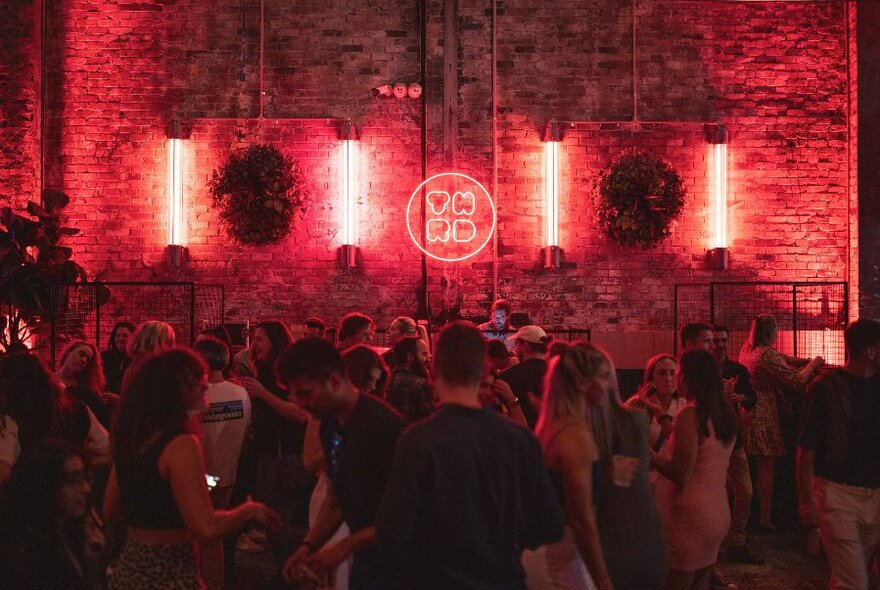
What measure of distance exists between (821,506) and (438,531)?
8.38 feet

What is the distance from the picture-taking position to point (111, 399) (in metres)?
6.19

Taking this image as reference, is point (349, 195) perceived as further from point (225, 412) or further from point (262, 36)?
point (225, 412)

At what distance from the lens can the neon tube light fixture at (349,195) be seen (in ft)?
34.2

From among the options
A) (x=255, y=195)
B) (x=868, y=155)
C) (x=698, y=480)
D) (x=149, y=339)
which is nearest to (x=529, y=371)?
(x=698, y=480)

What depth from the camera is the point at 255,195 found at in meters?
10.1

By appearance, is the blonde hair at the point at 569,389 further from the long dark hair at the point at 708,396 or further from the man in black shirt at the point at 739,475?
the man in black shirt at the point at 739,475

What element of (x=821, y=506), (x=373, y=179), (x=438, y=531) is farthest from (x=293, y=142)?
(x=438, y=531)

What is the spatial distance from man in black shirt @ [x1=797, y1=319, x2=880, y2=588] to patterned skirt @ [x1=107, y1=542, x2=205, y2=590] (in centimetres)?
287

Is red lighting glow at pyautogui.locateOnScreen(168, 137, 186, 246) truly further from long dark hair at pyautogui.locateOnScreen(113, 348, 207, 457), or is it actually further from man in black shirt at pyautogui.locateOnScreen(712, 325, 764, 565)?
long dark hair at pyautogui.locateOnScreen(113, 348, 207, 457)

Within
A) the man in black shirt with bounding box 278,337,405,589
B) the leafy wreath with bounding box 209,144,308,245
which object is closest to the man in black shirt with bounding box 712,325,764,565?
the man in black shirt with bounding box 278,337,405,589

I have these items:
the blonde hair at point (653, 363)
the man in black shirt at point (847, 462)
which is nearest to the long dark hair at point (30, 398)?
the blonde hair at point (653, 363)

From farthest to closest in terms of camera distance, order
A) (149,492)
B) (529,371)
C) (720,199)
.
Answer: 1. (720,199)
2. (529,371)
3. (149,492)

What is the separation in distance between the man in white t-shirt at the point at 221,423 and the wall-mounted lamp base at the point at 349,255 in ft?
16.4

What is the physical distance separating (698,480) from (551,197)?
252 inches
